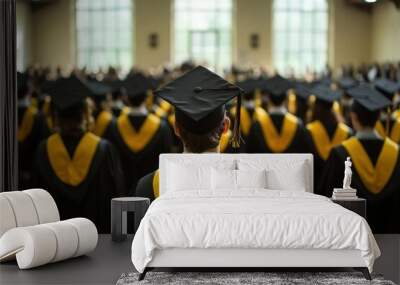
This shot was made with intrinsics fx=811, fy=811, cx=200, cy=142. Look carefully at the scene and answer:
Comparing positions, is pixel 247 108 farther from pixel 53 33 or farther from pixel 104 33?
pixel 104 33

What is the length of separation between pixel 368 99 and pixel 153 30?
75.1 feet

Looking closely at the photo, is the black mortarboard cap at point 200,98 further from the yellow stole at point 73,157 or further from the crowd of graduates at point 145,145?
the yellow stole at point 73,157

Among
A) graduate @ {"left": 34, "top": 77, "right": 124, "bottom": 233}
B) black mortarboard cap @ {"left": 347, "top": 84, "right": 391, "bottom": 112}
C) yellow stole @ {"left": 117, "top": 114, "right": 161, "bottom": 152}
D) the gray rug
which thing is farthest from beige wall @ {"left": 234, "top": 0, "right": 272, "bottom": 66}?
the gray rug

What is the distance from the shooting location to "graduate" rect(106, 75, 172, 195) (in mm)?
9469

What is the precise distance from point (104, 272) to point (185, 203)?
681mm

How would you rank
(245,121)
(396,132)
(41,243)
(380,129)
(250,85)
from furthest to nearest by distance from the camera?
(250,85)
(245,121)
(396,132)
(380,129)
(41,243)

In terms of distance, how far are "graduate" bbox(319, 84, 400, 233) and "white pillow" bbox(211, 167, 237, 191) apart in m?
1.69

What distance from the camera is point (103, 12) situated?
30.9 metres

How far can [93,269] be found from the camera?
5234 mm

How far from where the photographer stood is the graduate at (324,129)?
9398 mm

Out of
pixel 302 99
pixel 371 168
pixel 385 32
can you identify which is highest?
pixel 385 32

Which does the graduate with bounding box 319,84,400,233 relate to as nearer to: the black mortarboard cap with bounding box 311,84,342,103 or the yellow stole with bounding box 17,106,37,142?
the black mortarboard cap with bounding box 311,84,342,103

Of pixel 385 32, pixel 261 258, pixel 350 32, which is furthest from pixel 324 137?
pixel 350 32

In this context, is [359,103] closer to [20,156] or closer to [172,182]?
[172,182]
